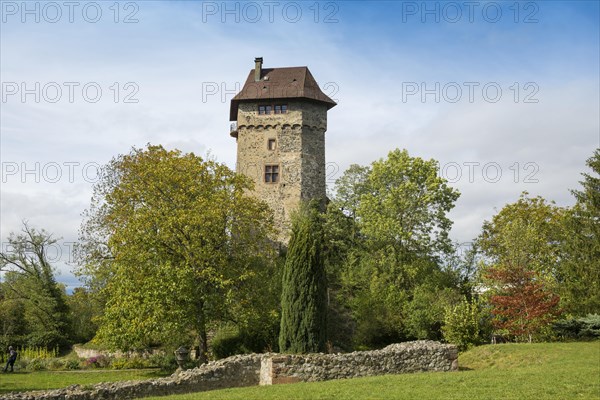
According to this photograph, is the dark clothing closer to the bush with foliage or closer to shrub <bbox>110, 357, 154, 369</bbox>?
shrub <bbox>110, 357, 154, 369</bbox>

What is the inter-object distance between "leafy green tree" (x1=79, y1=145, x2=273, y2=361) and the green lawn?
4.81ft

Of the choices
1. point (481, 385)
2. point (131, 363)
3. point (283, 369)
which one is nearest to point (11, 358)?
point (131, 363)

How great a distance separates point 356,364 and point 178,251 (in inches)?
481

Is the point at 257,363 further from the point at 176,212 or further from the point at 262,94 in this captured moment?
the point at 262,94

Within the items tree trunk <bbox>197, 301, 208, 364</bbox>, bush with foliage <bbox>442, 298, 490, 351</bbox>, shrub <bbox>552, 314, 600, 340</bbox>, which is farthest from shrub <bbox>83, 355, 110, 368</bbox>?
shrub <bbox>552, 314, 600, 340</bbox>

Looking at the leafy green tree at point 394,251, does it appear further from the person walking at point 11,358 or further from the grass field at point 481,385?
the person walking at point 11,358

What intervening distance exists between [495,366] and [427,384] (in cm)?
767

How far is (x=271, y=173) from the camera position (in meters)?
44.7

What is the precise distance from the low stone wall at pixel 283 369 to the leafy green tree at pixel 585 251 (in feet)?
37.3

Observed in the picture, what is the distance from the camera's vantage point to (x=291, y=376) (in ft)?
63.2

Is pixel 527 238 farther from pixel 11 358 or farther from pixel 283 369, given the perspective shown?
pixel 11 358

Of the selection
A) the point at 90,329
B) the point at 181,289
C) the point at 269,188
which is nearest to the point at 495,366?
the point at 181,289

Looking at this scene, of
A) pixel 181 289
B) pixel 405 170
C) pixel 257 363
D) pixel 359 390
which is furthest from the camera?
pixel 405 170

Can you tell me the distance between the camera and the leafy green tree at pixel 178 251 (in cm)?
2700
